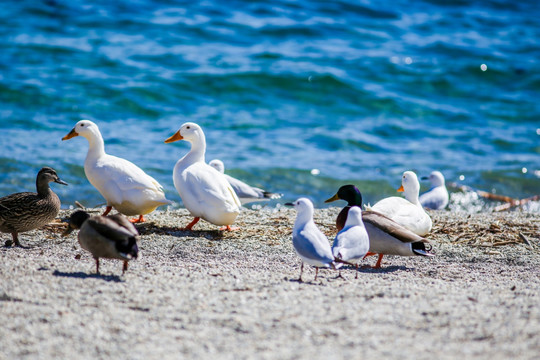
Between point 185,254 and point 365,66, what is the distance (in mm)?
12218

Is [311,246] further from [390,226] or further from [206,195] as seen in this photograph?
[206,195]

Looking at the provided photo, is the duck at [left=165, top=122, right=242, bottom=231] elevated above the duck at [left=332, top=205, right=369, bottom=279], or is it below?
below

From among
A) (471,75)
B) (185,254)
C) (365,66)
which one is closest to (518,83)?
(471,75)

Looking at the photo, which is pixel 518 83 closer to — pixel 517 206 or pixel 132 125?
pixel 517 206

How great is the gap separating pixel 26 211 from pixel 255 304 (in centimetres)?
283

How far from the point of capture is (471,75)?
17750mm

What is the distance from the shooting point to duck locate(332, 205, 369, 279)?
5.16 m

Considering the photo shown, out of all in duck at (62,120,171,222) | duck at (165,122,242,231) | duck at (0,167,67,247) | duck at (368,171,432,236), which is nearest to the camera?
duck at (0,167,67,247)

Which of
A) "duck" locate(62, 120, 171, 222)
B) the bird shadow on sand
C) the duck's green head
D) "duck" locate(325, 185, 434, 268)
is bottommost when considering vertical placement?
the bird shadow on sand

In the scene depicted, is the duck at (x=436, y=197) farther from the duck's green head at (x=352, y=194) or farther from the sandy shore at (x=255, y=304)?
the duck's green head at (x=352, y=194)

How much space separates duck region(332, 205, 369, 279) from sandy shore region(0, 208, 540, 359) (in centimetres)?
22

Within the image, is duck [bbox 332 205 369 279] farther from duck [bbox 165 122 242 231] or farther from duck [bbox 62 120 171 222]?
duck [bbox 62 120 171 222]

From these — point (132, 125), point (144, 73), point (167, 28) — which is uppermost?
point (167, 28)

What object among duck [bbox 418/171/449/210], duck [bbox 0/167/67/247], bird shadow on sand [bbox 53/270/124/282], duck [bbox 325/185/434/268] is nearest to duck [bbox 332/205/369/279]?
duck [bbox 325/185/434/268]
